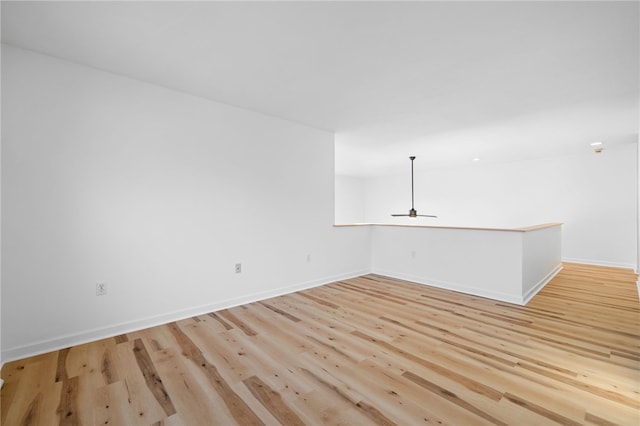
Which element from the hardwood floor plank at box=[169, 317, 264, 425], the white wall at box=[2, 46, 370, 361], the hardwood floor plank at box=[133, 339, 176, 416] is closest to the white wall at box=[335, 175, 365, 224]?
the white wall at box=[2, 46, 370, 361]

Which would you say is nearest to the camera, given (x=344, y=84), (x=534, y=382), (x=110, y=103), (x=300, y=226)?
(x=534, y=382)

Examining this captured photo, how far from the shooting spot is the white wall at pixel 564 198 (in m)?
5.58

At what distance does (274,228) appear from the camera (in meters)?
3.91

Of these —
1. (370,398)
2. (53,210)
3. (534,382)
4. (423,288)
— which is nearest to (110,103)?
(53,210)

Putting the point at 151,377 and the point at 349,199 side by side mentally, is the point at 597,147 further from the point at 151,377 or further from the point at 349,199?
the point at 151,377

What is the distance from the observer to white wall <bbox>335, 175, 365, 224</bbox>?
30.6ft

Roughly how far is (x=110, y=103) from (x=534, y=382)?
422cm

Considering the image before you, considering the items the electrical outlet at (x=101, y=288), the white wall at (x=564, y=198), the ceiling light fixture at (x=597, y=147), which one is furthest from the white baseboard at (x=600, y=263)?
the electrical outlet at (x=101, y=288)

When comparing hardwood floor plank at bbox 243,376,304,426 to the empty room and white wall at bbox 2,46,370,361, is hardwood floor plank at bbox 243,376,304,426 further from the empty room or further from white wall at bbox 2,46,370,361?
white wall at bbox 2,46,370,361

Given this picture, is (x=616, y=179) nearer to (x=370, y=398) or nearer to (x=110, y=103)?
(x=370, y=398)

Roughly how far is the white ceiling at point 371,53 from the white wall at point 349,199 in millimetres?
5349

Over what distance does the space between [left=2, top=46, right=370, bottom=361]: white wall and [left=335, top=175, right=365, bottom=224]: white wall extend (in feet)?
17.5

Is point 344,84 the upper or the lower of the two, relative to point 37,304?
upper

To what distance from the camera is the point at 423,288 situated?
4254 millimetres
